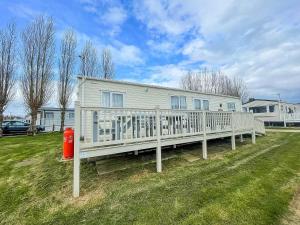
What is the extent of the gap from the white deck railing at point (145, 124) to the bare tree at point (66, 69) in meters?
13.5

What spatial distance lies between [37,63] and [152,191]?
1821 centimetres

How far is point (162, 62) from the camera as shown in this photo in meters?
23.4

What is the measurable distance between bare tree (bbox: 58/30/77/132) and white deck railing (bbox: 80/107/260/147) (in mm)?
13489

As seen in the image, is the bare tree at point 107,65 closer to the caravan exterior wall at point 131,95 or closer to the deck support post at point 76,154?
the caravan exterior wall at point 131,95

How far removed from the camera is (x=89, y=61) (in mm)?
21359

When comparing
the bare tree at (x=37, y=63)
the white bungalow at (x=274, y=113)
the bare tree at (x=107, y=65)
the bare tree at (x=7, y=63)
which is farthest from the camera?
the white bungalow at (x=274, y=113)

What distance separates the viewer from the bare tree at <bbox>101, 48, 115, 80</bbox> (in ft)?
73.5

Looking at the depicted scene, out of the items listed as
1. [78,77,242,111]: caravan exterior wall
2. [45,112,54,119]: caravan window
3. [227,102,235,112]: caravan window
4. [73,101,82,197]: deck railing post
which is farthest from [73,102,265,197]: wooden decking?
[45,112,54,119]: caravan window

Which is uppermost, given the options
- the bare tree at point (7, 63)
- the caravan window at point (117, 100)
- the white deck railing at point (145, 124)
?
the bare tree at point (7, 63)

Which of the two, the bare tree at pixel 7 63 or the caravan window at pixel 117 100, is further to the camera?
the bare tree at pixel 7 63

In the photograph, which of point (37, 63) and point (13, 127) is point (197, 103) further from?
point (13, 127)

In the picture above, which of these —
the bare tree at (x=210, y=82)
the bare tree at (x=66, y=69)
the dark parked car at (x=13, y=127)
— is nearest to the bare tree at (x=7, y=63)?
the dark parked car at (x=13, y=127)

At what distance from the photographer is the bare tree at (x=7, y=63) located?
51.5 ft

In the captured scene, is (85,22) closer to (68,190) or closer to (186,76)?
(68,190)
